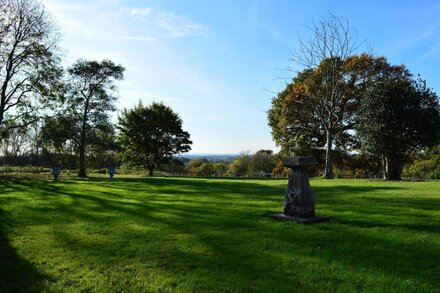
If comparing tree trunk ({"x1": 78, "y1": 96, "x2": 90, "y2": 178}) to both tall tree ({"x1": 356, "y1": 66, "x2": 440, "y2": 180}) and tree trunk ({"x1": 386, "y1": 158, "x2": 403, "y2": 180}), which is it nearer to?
tall tree ({"x1": 356, "y1": 66, "x2": 440, "y2": 180})

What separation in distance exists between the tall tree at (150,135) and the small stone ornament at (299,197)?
3635 cm

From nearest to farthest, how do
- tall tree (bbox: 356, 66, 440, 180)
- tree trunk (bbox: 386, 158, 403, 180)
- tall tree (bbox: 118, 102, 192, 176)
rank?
tall tree (bbox: 356, 66, 440, 180), tree trunk (bbox: 386, 158, 403, 180), tall tree (bbox: 118, 102, 192, 176)

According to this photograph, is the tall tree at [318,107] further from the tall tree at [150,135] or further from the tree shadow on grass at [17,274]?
the tree shadow on grass at [17,274]

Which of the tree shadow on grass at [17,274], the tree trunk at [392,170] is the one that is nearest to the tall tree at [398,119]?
the tree trunk at [392,170]

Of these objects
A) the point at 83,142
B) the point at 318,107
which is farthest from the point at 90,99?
the point at 318,107

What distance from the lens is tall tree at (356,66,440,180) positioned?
24156 millimetres

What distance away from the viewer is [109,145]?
40.3 meters

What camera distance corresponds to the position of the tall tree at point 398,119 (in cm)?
2416

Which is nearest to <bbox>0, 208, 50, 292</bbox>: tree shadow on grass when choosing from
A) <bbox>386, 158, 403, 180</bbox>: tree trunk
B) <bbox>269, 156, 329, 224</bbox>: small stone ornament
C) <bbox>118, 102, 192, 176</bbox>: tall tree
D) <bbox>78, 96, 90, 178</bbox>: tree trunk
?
<bbox>269, 156, 329, 224</bbox>: small stone ornament

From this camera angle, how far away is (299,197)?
920cm

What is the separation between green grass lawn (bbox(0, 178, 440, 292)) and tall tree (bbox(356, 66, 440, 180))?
14.4 metres

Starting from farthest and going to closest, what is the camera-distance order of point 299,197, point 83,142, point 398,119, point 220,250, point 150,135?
point 150,135
point 83,142
point 398,119
point 299,197
point 220,250

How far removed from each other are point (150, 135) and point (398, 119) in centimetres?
2902

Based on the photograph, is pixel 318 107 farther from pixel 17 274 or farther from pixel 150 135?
pixel 17 274
